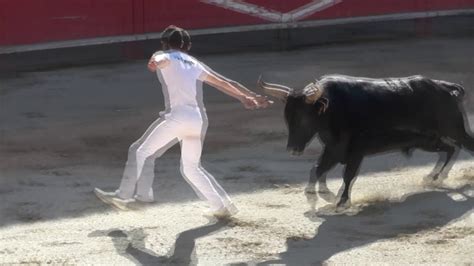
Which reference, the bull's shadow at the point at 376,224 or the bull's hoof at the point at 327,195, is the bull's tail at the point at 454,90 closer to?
the bull's shadow at the point at 376,224

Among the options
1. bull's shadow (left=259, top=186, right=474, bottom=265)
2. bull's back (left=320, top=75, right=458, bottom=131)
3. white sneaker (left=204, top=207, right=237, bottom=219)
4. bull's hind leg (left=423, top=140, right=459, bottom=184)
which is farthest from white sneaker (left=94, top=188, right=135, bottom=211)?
bull's hind leg (left=423, top=140, right=459, bottom=184)

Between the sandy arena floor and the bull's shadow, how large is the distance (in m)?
0.01

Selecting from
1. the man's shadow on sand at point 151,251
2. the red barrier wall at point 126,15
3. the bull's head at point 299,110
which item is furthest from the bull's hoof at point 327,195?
the red barrier wall at point 126,15

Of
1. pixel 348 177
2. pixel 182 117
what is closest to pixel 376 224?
pixel 348 177

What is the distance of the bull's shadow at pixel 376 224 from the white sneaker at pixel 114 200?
1.32 m

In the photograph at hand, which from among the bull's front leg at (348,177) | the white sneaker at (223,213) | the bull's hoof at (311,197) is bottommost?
the bull's hoof at (311,197)

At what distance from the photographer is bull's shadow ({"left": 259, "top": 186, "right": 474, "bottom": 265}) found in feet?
26.4

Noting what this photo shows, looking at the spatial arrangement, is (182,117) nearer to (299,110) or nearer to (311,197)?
(299,110)

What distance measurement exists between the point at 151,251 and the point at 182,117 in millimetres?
984

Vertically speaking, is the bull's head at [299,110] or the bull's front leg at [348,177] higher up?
the bull's head at [299,110]

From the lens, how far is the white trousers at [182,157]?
8.37m

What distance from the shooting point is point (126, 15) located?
51.2ft

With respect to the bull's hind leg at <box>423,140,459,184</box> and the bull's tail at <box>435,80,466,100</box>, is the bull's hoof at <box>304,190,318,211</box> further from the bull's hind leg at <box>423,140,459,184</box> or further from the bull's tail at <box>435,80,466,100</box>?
the bull's tail at <box>435,80,466,100</box>

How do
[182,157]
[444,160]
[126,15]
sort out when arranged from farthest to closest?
[126,15], [444,160], [182,157]
